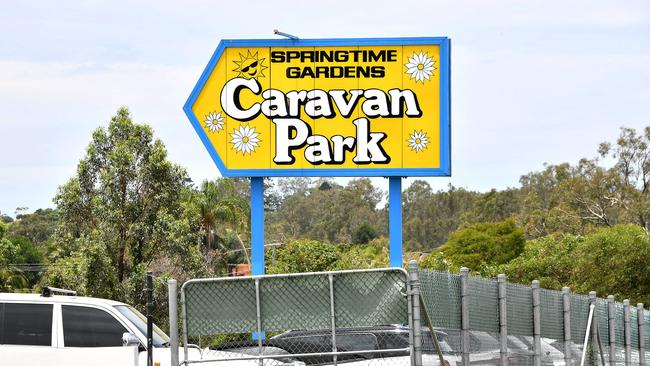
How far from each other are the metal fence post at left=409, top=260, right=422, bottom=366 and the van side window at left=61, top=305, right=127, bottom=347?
666 cm

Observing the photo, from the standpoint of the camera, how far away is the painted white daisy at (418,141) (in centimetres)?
2670

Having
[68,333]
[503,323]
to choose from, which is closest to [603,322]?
[503,323]

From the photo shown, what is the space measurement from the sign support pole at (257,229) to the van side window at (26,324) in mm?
9389

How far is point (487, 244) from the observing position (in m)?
81.4

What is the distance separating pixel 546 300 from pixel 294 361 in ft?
11.2

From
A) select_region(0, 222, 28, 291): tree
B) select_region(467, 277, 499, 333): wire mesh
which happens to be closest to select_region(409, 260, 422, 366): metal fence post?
select_region(467, 277, 499, 333): wire mesh

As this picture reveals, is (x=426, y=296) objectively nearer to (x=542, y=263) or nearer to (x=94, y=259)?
(x=94, y=259)

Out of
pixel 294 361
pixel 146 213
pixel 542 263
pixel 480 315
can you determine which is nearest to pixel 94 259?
pixel 146 213

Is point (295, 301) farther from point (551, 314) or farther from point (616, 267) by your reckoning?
point (616, 267)

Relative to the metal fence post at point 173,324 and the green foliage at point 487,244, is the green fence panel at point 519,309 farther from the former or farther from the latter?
the green foliage at point 487,244

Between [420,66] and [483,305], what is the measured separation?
14.1 metres

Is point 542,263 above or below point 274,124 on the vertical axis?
below

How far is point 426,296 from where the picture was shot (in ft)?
38.2

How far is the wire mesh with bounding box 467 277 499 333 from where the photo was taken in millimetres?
12789
